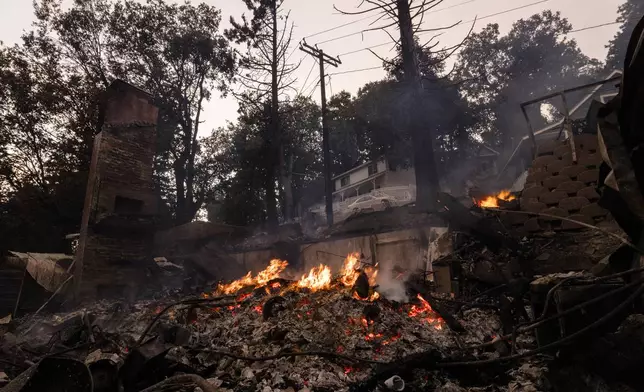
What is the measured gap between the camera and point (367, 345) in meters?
5.51

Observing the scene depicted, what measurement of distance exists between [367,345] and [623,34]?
1874 inches

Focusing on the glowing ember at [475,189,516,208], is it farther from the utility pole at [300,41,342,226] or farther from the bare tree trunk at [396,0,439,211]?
the utility pole at [300,41,342,226]

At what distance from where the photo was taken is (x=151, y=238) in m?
15.0

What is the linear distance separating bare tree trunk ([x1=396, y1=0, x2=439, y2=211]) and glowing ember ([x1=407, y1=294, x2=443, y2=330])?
357 inches

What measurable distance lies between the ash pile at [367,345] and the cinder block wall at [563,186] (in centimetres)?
144

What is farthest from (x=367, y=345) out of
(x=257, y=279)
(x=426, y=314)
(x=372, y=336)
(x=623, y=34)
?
(x=623, y=34)

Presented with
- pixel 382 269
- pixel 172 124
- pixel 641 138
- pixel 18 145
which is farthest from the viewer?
pixel 172 124

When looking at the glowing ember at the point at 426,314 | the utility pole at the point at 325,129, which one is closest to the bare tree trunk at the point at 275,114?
the utility pole at the point at 325,129

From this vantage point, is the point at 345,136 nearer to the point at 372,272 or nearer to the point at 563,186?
the point at 372,272

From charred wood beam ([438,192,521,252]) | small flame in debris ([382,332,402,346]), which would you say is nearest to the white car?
charred wood beam ([438,192,521,252])

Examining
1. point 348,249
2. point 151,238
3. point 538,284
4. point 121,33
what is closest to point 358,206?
point 348,249

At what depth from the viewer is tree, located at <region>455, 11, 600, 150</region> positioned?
38.2 meters

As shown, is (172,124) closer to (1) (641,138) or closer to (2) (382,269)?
(2) (382,269)

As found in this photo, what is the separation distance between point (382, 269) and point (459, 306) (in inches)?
231
